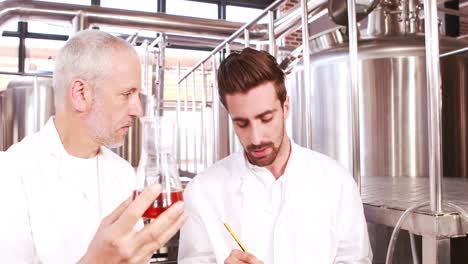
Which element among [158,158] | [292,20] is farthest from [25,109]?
[158,158]

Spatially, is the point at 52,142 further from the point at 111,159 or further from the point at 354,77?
the point at 354,77

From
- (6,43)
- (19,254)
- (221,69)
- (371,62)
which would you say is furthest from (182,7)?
(19,254)

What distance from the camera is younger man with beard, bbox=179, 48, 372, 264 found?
49.0 inches

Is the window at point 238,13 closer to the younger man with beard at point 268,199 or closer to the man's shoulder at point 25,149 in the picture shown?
the younger man with beard at point 268,199

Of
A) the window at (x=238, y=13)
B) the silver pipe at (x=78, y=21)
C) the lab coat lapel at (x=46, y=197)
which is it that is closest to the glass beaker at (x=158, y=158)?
the lab coat lapel at (x=46, y=197)

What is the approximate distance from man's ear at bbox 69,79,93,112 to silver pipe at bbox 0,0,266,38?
61.2 inches

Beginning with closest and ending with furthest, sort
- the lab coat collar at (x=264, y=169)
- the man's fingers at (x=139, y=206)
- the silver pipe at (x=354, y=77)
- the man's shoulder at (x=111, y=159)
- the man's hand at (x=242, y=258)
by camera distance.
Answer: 1. the man's fingers at (x=139, y=206)
2. the man's hand at (x=242, y=258)
3. the man's shoulder at (x=111, y=159)
4. the lab coat collar at (x=264, y=169)
5. the silver pipe at (x=354, y=77)

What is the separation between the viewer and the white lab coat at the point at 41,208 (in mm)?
997

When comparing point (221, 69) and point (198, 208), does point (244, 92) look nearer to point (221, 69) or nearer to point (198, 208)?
point (221, 69)

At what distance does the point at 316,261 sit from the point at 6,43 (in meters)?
5.33

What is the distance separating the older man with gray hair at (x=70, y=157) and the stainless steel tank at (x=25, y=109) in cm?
197

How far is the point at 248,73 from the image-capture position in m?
1.29

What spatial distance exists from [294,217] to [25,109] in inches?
92.9

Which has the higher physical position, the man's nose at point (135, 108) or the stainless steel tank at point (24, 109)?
the stainless steel tank at point (24, 109)
